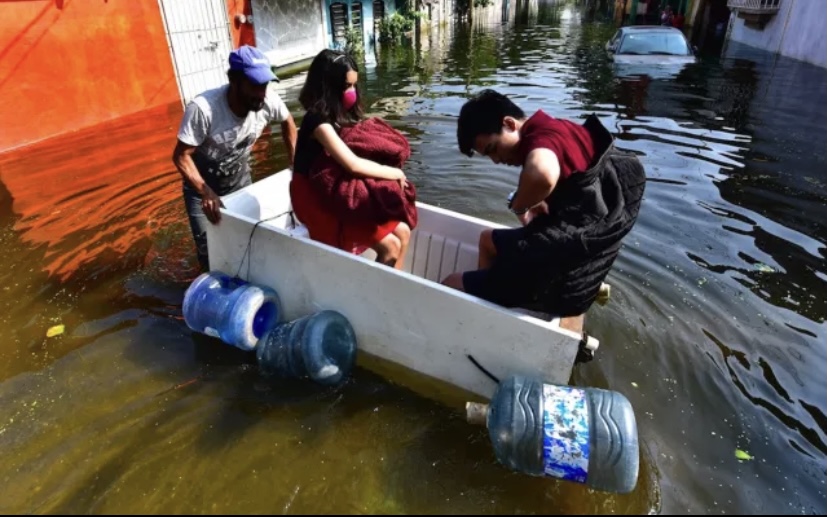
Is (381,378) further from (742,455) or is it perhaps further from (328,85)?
(742,455)

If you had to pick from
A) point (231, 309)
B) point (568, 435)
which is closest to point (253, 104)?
point (231, 309)

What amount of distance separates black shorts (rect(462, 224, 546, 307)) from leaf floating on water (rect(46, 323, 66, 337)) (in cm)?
321

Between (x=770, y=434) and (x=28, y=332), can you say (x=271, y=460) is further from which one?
(x=770, y=434)

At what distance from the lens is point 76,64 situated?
8.32 meters

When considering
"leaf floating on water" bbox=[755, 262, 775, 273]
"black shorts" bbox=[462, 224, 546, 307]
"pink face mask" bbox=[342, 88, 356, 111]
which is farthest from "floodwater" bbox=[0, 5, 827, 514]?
"pink face mask" bbox=[342, 88, 356, 111]

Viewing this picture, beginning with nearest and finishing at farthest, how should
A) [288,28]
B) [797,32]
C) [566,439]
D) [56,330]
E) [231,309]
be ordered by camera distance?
[566,439]
[231,309]
[56,330]
[288,28]
[797,32]

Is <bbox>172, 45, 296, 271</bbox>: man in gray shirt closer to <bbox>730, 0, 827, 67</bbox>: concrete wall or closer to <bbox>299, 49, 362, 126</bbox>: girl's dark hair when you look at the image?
<bbox>299, 49, 362, 126</bbox>: girl's dark hair

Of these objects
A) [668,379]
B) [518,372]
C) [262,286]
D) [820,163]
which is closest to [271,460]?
[262,286]

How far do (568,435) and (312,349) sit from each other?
4.97ft

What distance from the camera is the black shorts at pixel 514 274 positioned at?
A: 263 centimetres

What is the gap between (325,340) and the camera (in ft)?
10.2

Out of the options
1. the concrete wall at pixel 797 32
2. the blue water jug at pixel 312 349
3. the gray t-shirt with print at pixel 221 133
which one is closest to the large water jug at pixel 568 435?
the blue water jug at pixel 312 349

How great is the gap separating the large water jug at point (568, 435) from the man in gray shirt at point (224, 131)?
2.34 metres

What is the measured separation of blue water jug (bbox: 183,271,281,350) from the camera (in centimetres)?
322
